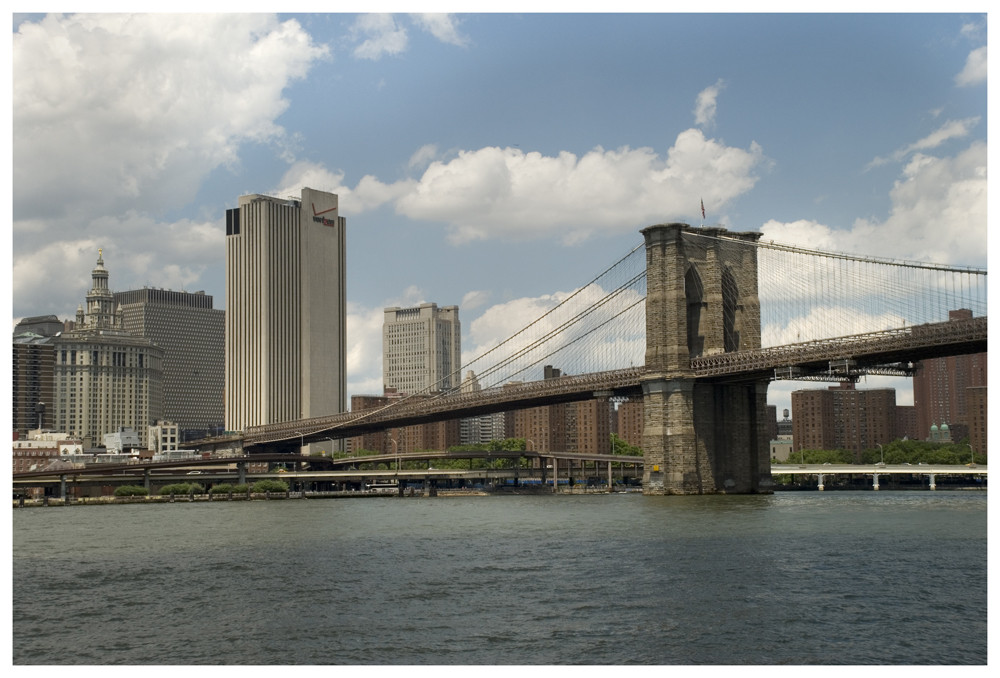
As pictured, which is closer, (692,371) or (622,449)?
(692,371)

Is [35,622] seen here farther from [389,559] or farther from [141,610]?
[389,559]

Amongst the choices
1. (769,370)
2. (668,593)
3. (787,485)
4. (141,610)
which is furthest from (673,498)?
(787,485)

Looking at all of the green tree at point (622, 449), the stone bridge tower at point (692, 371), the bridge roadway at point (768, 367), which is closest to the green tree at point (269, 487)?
the bridge roadway at point (768, 367)

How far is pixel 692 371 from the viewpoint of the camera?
8819 centimetres

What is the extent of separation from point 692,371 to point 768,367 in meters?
7.13

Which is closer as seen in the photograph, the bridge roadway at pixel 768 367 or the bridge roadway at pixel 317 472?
the bridge roadway at pixel 768 367

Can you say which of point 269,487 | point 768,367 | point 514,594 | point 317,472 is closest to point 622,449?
point 317,472

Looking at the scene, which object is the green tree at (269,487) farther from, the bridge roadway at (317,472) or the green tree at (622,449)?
the green tree at (622,449)

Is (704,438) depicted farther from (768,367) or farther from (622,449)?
(622,449)

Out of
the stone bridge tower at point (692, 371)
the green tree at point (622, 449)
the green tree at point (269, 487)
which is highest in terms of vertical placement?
the stone bridge tower at point (692, 371)

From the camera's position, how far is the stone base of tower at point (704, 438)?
8762cm

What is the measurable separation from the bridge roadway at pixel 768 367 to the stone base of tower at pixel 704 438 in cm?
218

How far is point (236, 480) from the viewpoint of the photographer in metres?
130

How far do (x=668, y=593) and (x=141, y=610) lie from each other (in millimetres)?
14404
